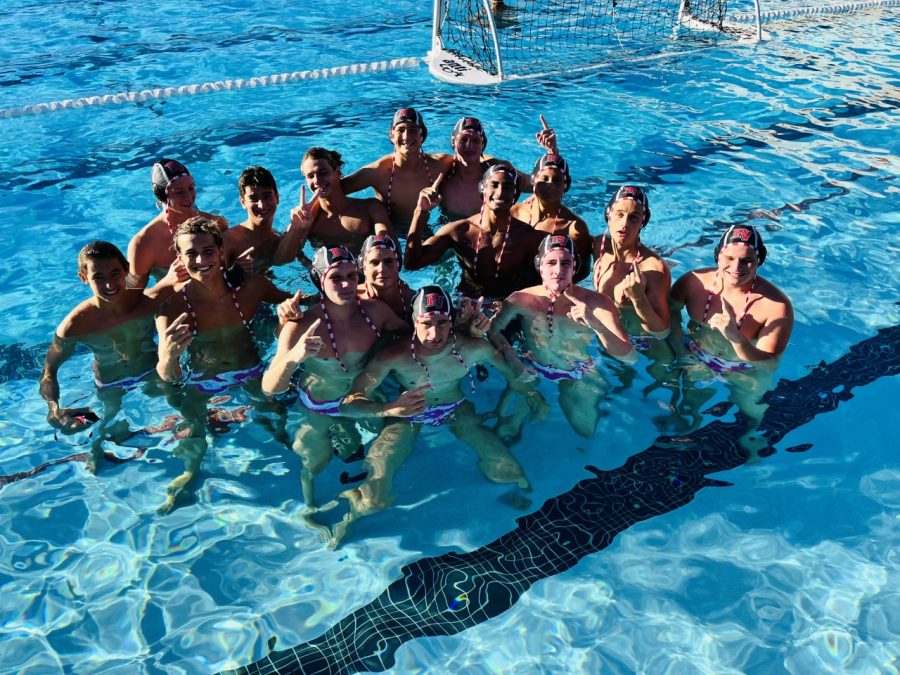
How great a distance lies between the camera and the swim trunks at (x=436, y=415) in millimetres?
4797

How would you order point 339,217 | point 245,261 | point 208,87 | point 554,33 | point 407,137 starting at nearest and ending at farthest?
point 245,261
point 339,217
point 407,137
point 208,87
point 554,33

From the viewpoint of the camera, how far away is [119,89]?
11.6m

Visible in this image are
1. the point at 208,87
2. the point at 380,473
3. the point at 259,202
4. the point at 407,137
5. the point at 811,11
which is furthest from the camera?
the point at 811,11

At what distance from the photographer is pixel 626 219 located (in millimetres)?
5000

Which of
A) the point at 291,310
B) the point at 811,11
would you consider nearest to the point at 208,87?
the point at 291,310

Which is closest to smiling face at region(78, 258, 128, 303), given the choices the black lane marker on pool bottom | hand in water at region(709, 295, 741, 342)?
the black lane marker on pool bottom

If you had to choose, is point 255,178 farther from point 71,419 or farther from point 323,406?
point 71,419

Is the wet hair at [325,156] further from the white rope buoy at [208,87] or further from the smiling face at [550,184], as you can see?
the white rope buoy at [208,87]

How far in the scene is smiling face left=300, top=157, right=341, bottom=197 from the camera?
569 centimetres

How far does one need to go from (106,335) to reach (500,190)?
9.18 feet

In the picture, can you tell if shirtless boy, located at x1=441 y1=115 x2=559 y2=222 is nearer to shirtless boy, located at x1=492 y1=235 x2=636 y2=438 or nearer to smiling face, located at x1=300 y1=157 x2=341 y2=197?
smiling face, located at x1=300 y1=157 x2=341 y2=197

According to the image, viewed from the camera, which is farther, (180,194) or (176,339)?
(180,194)

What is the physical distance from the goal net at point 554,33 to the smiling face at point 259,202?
667 centimetres

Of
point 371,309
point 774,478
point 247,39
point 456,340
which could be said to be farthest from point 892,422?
point 247,39
